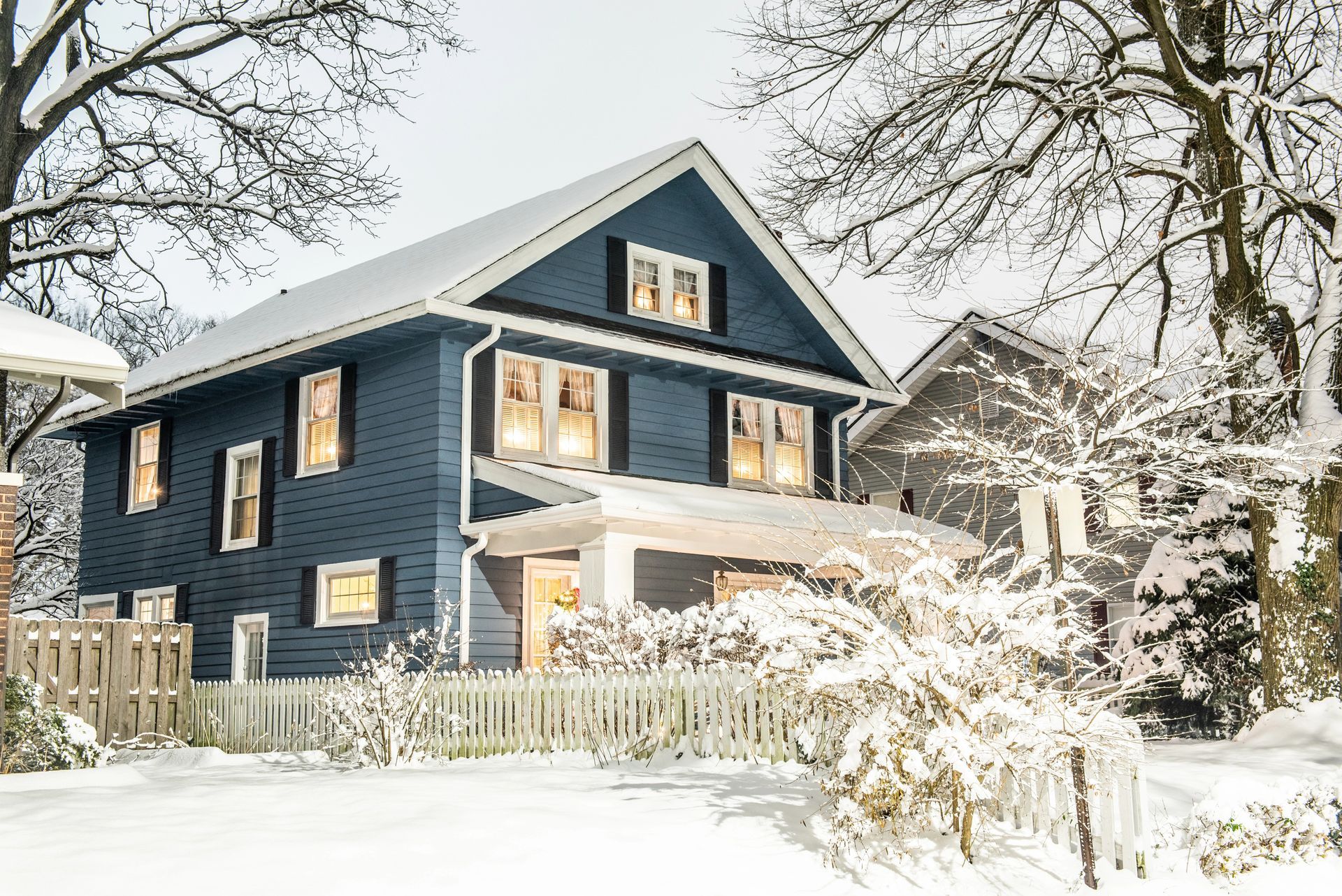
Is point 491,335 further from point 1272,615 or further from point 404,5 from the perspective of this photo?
point 1272,615

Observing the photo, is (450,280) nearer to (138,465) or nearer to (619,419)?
(619,419)

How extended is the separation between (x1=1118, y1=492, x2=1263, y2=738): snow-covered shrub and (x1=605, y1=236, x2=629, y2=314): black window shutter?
8548 mm

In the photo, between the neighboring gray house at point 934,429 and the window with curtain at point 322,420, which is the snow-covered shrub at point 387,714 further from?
the neighboring gray house at point 934,429

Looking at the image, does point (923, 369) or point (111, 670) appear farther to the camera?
point (923, 369)

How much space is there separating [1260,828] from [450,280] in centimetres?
1118

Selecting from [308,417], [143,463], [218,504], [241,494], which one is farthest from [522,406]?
[143,463]

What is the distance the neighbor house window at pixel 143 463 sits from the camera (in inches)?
827

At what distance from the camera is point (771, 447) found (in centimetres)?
2014

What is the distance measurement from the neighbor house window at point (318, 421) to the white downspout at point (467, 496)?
8.07ft

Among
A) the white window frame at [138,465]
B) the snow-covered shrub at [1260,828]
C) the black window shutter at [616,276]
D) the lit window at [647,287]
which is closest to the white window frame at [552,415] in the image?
the black window shutter at [616,276]

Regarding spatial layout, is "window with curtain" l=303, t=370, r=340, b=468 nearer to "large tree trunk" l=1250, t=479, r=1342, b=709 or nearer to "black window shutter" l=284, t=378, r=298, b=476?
"black window shutter" l=284, t=378, r=298, b=476

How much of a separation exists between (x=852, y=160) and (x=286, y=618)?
33.4ft

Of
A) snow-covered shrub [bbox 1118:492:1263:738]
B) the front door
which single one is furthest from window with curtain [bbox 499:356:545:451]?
snow-covered shrub [bbox 1118:492:1263:738]

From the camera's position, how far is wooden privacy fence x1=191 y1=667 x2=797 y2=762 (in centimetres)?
1073
